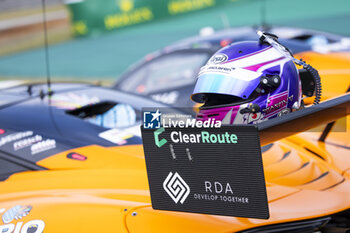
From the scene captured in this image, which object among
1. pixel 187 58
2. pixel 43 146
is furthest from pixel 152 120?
pixel 187 58

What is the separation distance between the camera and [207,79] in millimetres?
2527

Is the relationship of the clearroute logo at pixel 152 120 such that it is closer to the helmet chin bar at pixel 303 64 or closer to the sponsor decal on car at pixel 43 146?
the helmet chin bar at pixel 303 64

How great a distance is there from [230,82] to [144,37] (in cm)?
1240

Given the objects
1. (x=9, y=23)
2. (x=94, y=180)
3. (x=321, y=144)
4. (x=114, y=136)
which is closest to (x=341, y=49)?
(x=321, y=144)

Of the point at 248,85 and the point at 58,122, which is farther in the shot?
the point at 58,122

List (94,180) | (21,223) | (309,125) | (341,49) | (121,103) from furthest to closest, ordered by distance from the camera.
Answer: (341,49), (121,103), (94,180), (21,223), (309,125)

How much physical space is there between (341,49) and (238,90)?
131 inches

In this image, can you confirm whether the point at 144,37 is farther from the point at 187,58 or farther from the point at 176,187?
the point at 176,187

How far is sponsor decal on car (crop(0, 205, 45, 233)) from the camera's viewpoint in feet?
7.78

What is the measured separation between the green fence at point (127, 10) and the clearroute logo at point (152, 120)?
37.4ft

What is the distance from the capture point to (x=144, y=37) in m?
14.7

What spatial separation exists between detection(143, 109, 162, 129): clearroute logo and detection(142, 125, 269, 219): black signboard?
2cm

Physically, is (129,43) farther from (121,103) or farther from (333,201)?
(333,201)

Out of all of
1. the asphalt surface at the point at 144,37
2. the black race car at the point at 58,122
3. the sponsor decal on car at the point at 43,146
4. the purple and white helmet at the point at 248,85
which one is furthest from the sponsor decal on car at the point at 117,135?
the asphalt surface at the point at 144,37
